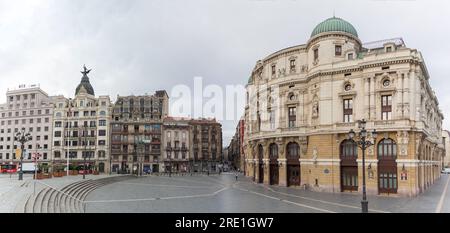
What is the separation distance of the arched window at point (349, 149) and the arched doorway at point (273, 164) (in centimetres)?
1062

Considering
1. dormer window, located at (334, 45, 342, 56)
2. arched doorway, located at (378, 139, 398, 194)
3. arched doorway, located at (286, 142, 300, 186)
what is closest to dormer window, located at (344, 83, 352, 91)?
dormer window, located at (334, 45, 342, 56)

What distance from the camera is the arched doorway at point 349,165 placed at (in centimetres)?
3631

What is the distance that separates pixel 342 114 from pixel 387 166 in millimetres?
7525

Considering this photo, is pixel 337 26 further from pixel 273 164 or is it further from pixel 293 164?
pixel 273 164

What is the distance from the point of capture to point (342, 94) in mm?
37344

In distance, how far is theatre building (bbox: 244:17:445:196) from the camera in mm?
33781

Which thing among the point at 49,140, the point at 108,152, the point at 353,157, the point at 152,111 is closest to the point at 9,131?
the point at 49,140

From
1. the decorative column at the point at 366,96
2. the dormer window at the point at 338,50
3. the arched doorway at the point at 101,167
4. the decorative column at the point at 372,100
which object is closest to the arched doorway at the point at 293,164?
the decorative column at the point at 366,96

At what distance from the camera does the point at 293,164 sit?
140 feet

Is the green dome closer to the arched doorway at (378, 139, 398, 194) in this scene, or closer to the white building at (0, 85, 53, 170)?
the arched doorway at (378, 139, 398, 194)

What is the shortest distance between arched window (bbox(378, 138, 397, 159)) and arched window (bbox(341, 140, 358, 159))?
2599 millimetres
